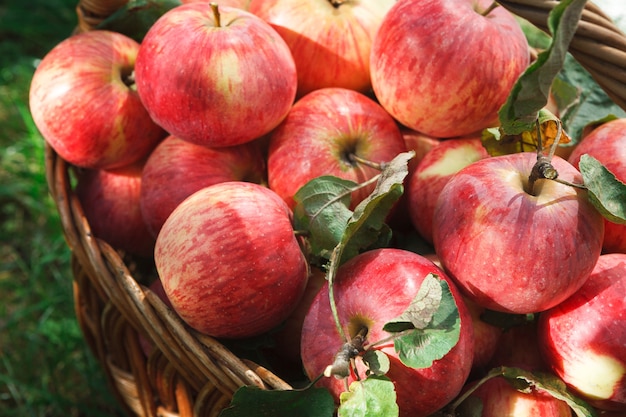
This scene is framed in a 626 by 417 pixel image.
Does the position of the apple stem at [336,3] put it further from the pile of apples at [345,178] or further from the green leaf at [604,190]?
the green leaf at [604,190]

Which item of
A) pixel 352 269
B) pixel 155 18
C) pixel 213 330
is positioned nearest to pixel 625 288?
pixel 352 269

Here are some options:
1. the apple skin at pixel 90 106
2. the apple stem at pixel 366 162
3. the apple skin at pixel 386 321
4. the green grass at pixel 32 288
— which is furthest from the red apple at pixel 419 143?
the green grass at pixel 32 288

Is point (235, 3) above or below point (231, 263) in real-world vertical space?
above

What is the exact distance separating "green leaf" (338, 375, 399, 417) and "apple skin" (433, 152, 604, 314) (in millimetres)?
192

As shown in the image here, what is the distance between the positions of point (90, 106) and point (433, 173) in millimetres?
545

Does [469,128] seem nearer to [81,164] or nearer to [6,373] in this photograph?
[81,164]

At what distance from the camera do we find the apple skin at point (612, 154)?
913mm

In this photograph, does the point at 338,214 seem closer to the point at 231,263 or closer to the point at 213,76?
the point at 231,263

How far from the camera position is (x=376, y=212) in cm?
88

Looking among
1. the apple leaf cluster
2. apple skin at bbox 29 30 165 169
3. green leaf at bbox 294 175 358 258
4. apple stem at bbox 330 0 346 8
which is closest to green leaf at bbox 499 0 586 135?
the apple leaf cluster

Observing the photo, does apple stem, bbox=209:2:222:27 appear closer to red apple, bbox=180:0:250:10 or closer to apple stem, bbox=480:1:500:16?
red apple, bbox=180:0:250:10

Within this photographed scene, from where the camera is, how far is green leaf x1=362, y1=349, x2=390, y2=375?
0.71 meters

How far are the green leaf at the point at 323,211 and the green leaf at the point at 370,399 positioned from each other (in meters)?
0.24

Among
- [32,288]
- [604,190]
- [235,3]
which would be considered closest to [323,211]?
[604,190]
